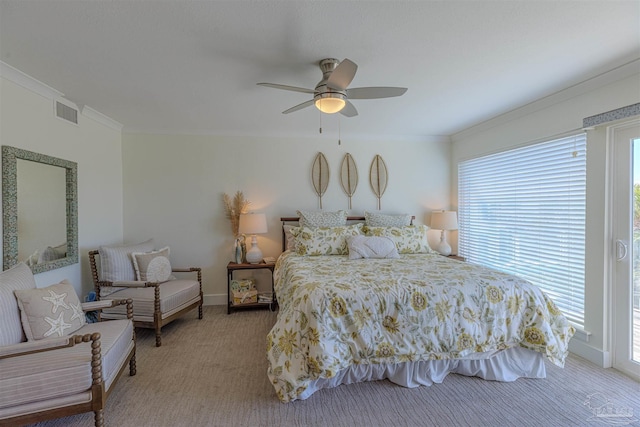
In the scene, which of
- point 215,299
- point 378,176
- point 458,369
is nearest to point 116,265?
point 215,299

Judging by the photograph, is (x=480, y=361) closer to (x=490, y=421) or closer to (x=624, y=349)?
(x=490, y=421)

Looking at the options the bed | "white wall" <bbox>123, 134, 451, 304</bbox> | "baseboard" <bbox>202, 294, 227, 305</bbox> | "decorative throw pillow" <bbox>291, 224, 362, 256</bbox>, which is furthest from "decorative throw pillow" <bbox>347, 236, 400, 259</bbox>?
"baseboard" <bbox>202, 294, 227, 305</bbox>

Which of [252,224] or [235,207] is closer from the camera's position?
[252,224]

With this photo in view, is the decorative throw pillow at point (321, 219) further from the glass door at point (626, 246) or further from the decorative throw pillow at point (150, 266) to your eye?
the glass door at point (626, 246)

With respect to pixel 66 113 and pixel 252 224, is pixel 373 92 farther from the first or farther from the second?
pixel 66 113

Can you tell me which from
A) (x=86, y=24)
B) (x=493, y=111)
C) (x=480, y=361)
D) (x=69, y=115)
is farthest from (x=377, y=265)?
(x=69, y=115)

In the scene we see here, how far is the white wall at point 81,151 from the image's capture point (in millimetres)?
2498

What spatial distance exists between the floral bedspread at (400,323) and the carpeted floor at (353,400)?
0.73 feet

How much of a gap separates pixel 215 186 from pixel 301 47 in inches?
109

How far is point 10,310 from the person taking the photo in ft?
6.09

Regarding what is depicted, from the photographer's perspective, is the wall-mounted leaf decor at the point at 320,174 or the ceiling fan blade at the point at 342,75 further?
the wall-mounted leaf decor at the point at 320,174

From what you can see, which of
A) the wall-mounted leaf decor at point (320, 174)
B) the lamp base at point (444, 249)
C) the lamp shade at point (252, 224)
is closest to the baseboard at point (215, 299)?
the lamp shade at point (252, 224)

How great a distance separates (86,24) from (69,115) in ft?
5.79

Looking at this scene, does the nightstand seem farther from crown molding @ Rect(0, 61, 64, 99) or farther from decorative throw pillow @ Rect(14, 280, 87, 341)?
crown molding @ Rect(0, 61, 64, 99)
